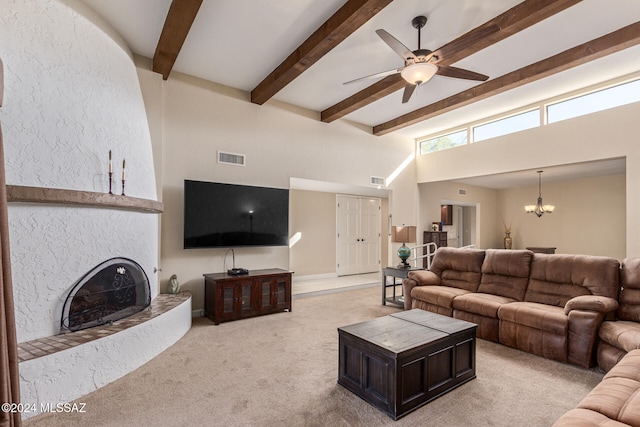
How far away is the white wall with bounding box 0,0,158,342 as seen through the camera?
237 centimetres

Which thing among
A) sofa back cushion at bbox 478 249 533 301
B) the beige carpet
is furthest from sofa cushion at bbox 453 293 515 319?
the beige carpet

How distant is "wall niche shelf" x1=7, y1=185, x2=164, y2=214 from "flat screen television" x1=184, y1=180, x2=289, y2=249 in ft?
3.47

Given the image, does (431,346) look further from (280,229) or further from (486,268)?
(280,229)

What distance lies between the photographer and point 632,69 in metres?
4.45

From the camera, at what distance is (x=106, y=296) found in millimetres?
2998

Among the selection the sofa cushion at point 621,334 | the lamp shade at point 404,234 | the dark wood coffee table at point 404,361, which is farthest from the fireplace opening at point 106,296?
the sofa cushion at point 621,334

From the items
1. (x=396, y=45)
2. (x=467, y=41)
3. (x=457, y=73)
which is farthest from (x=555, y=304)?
(x=396, y=45)

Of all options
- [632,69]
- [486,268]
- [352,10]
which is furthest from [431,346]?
[632,69]

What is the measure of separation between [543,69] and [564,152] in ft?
5.70

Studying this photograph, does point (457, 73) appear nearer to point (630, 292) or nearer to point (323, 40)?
point (323, 40)

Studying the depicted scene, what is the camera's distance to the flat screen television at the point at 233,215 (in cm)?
441

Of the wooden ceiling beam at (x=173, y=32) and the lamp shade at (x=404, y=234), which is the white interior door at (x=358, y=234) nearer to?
the lamp shade at (x=404, y=234)

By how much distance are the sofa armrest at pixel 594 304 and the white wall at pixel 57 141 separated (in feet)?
14.6

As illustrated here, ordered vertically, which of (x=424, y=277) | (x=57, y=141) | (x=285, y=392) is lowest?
(x=285, y=392)
